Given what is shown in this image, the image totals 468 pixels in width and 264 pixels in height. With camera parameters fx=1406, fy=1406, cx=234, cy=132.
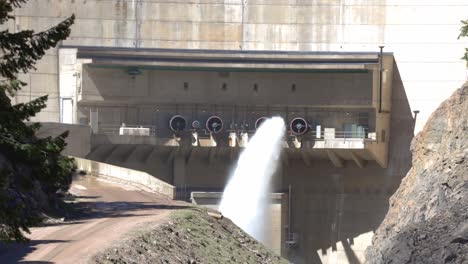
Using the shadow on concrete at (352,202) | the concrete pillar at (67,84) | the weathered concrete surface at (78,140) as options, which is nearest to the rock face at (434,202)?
the shadow on concrete at (352,202)

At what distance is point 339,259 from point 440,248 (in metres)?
35.2

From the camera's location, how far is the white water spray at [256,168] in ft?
244

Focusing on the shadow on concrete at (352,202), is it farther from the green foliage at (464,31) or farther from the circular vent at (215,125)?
the circular vent at (215,125)

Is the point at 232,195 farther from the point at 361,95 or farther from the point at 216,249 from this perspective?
the point at 216,249

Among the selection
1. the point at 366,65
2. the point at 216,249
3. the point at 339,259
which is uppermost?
the point at 366,65

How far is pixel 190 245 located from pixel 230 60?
4206 cm

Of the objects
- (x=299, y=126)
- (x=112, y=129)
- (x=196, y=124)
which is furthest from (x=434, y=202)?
(x=112, y=129)

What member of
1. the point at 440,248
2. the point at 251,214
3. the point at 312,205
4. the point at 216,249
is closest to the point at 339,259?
the point at 312,205

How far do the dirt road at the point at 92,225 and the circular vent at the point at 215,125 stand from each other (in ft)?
65.4

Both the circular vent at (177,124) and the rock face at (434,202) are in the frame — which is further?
the circular vent at (177,124)

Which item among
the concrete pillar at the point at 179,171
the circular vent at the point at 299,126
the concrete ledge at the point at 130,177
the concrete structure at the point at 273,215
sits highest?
the circular vent at the point at 299,126

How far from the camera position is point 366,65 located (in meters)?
76.0

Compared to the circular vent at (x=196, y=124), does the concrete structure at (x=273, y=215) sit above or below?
below

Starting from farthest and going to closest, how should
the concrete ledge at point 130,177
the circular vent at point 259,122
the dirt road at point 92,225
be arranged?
1. the circular vent at point 259,122
2. the concrete ledge at point 130,177
3. the dirt road at point 92,225
